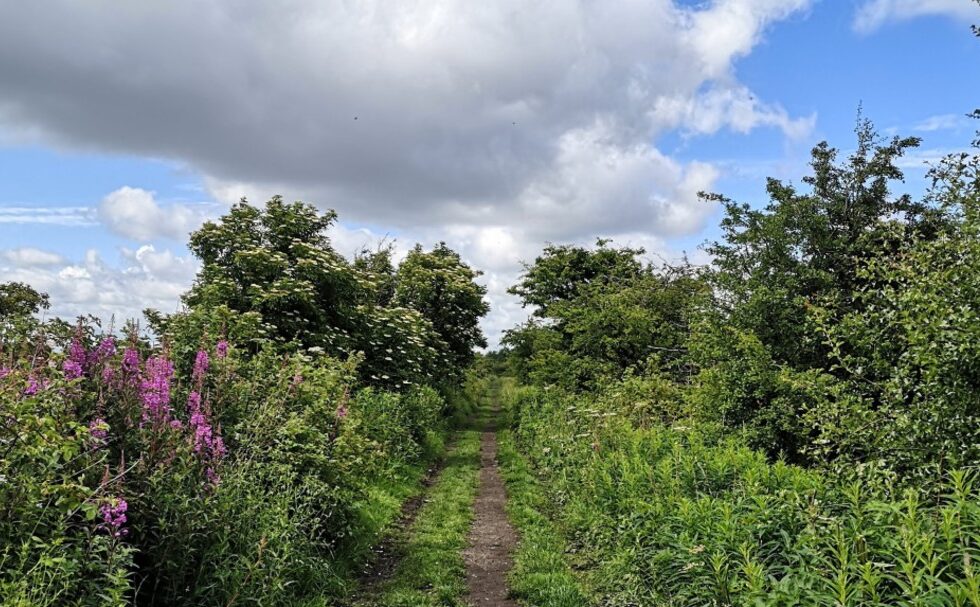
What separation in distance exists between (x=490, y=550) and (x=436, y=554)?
0.95 meters

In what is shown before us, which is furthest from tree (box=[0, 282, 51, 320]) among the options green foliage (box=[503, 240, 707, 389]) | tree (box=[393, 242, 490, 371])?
green foliage (box=[503, 240, 707, 389])

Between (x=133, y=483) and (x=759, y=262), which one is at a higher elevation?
(x=759, y=262)

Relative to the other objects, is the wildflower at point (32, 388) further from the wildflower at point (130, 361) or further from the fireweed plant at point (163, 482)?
the wildflower at point (130, 361)

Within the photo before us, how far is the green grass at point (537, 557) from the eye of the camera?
6.77 metres

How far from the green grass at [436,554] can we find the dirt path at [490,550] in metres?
0.15

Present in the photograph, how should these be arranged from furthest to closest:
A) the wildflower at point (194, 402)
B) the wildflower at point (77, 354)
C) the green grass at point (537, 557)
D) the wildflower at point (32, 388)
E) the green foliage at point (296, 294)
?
1. the green foliage at point (296, 294)
2. the green grass at point (537, 557)
3. the wildflower at point (194, 402)
4. the wildflower at point (77, 354)
5. the wildflower at point (32, 388)

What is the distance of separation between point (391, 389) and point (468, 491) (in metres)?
5.53

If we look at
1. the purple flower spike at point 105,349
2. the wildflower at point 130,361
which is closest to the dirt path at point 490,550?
the wildflower at point 130,361

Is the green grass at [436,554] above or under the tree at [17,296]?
under

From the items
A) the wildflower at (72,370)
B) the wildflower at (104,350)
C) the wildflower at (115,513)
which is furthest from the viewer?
the wildflower at (104,350)

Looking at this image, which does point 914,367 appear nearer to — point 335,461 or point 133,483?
point 335,461

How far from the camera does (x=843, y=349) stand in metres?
9.43

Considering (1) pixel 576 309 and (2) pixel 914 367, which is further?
(1) pixel 576 309

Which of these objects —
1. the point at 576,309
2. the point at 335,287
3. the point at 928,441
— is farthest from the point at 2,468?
the point at 576,309
